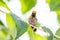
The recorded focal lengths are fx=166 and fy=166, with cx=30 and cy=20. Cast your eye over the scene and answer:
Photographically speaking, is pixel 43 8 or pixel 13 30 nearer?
pixel 13 30

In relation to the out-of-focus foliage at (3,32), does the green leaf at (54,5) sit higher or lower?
higher

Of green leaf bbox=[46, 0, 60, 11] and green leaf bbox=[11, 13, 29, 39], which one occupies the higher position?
green leaf bbox=[46, 0, 60, 11]

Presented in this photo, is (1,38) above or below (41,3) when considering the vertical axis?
below

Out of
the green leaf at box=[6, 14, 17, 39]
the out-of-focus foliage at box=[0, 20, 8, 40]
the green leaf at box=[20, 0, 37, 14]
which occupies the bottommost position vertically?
the out-of-focus foliage at box=[0, 20, 8, 40]

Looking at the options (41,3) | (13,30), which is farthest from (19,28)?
(41,3)

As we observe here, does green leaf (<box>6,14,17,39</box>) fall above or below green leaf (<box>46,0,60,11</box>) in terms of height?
below

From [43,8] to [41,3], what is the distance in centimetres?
3

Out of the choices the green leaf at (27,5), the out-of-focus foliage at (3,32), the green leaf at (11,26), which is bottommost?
the out-of-focus foliage at (3,32)

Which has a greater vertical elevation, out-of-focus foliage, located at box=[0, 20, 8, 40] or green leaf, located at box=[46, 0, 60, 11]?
green leaf, located at box=[46, 0, 60, 11]

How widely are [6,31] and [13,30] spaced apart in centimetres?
6

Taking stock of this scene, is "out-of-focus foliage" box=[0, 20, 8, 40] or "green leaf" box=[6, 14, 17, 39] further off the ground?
"green leaf" box=[6, 14, 17, 39]

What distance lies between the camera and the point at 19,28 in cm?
31

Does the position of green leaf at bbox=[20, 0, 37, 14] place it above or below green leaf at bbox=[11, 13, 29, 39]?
above

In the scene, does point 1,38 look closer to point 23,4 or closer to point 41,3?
point 23,4
